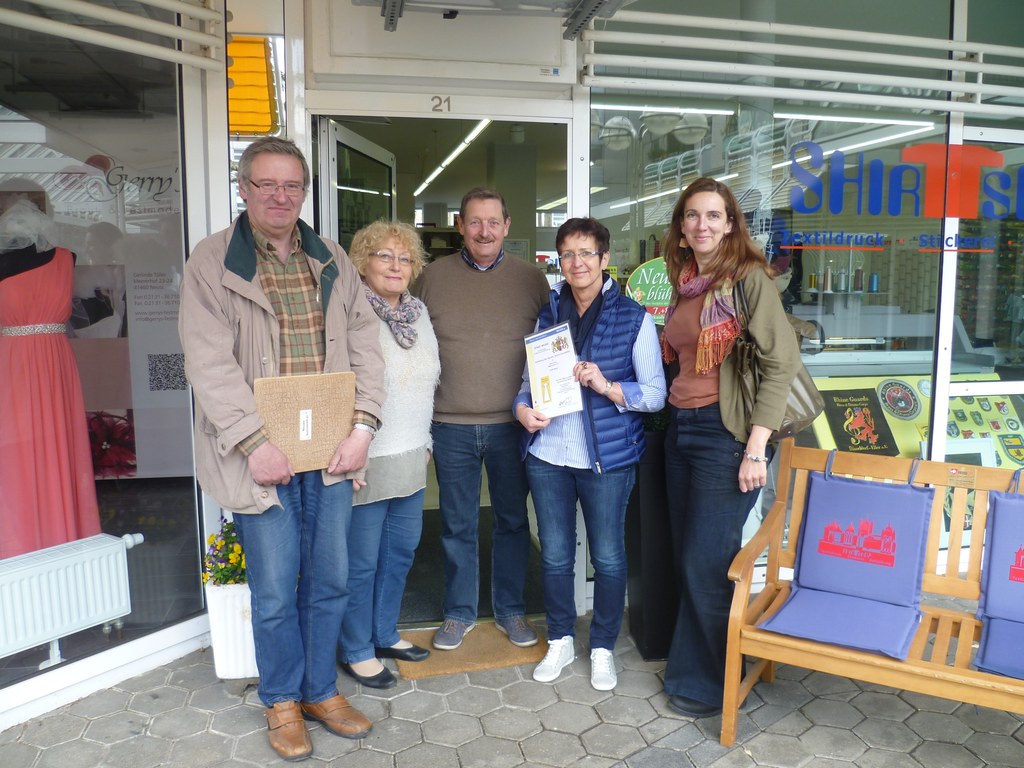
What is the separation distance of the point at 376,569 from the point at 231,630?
623 millimetres

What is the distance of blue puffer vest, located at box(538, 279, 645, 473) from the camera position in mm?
2936

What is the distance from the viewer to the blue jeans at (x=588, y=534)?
3.00 m

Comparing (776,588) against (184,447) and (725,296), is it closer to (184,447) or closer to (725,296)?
(725,296)

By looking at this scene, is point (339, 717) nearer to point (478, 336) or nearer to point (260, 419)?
point (260, 419)

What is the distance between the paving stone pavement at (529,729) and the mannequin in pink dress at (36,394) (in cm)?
74

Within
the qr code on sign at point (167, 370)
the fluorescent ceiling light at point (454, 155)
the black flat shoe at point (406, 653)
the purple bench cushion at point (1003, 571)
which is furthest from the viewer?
the fluorescent ceiling light at point (454, 155)

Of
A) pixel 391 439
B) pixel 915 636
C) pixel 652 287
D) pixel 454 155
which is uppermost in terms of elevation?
pixel 454 155

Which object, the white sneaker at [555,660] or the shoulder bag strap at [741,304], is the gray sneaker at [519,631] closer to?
the white sneaker at [555,660]

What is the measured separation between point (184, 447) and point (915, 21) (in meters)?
4.31

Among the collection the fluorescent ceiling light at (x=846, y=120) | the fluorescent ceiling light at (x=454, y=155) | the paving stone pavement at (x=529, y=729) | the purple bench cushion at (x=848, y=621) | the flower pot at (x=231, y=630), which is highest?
the fluorescent ceiling light at (x=454, y=155)

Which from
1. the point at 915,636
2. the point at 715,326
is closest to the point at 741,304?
the point at 715,326

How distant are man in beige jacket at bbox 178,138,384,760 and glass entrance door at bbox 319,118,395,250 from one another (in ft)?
3.18

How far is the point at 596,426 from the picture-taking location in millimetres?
2943

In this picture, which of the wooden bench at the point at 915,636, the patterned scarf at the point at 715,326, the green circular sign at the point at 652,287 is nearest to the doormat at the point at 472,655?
the wooden bench at the point at 915,636
